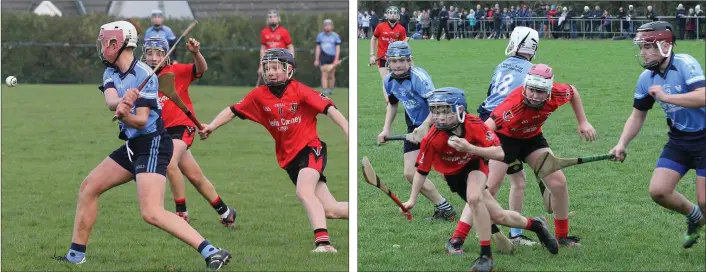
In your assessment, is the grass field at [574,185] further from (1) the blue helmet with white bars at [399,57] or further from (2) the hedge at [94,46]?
(2) the hedge at [94,46]

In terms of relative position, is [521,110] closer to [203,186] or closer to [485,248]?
[485,248]

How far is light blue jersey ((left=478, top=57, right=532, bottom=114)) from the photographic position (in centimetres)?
758

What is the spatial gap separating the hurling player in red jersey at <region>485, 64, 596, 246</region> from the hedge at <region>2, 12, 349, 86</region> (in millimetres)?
17281

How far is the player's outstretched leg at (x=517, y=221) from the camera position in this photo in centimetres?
688

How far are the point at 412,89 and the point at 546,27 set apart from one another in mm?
1378

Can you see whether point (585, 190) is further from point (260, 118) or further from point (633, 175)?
point (260, 118)

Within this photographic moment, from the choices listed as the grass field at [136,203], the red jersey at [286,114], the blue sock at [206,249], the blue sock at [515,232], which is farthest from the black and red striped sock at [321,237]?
the blue sock at [515,232]

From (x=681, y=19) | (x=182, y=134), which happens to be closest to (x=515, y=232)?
(x=681, y=19)

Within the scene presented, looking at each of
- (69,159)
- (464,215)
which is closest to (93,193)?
(464,215)

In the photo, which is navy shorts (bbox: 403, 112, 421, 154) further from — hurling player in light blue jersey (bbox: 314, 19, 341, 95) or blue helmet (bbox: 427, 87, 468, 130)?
hurling player in light blue jersey (bbox: 314, 19, 341, 95)

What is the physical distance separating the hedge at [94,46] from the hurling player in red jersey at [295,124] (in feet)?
54.9

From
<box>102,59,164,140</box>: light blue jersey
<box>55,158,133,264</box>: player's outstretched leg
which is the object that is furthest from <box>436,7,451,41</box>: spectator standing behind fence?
<box>55,158,133,264</box>: player's outstretched leg

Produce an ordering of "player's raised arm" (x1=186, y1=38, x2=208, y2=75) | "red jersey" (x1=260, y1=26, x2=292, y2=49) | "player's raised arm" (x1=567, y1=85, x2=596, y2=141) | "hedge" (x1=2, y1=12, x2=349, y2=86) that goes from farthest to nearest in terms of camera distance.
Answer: "hedge" (x1=2, y1=12, x2=349, y2=86) → "red jersey" (x1=260, y1=26, x2=292, y2=49) → "player's raised arm" (x1=186, y1=38, x2=208, y2=75) → "player's raised arm" (x1=567, y1=85, x2=596, y2=141)

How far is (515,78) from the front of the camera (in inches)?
299
